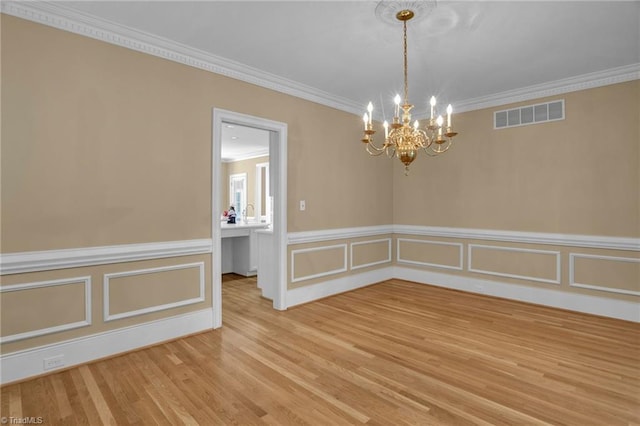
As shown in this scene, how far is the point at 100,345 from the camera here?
2924 millimetres

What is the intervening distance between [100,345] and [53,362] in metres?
0.32

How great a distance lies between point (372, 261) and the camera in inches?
222

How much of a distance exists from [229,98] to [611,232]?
465 cm

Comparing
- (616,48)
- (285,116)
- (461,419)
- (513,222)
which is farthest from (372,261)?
(616,48)

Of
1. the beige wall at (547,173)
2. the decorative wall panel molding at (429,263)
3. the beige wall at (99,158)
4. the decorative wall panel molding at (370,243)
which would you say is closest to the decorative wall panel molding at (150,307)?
the beige wall at (99,158)

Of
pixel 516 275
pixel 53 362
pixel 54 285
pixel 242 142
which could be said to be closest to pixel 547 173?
pixel 516 275

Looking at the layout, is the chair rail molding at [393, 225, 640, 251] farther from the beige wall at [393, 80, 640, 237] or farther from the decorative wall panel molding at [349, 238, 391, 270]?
the decorative wall panel molding at [349, 238, 391, 270]

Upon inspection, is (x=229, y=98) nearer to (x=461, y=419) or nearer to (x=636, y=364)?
(x=461, y=419)

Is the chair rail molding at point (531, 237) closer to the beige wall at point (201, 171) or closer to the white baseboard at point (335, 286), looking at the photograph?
the beige wall at point (201, 171)

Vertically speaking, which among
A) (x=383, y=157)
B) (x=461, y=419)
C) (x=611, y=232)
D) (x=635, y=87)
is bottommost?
(x=461, y=419)

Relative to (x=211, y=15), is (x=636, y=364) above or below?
below

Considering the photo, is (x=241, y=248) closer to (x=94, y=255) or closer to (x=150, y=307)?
(x=150, y=307)

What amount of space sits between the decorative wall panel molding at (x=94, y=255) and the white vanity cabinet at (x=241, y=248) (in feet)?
8.26

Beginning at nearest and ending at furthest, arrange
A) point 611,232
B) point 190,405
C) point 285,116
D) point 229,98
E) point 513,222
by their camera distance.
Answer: point 190,405
point 229,98
point 611,232
point 285,116
point 513,222
